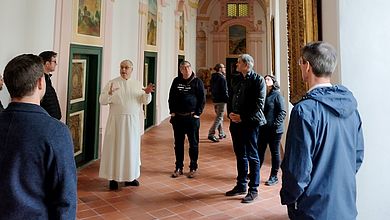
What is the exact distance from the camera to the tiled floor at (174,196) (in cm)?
420

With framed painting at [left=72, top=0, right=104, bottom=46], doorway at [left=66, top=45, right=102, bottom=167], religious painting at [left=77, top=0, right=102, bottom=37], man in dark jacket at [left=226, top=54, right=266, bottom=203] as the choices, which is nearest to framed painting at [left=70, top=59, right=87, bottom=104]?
doorway at [left=66, top=45, right=102, bottom=167]

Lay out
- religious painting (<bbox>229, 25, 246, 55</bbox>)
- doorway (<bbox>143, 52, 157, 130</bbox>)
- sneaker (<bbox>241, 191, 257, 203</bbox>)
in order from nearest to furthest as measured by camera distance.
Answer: sneaker (<bbox>241, 191, 257, 203</bbox>) < doorway (<bbox>143, 52, 157, 130</bbox>) < religious painting (<bbox>229, 25, 246, 55</bbox>)

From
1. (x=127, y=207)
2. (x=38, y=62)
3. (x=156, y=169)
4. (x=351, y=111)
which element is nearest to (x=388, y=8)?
(x=351, y=111)

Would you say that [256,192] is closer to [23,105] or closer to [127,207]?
[127,207]

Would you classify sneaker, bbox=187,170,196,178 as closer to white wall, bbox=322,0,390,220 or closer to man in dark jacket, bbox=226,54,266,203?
man in dark jacket, bbox=226,54,266,203

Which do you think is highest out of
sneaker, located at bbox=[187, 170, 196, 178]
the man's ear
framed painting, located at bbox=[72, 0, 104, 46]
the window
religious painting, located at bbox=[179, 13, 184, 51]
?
the window

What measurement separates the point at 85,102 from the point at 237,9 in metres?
18.6

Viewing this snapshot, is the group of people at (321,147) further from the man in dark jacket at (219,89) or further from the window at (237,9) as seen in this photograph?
the window at (237,9)

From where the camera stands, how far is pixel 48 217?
175 cm

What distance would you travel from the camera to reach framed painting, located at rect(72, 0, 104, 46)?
6012 millimetres

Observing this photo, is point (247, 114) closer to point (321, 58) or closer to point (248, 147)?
point (248, 147)

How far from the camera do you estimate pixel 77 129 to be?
6.49 metres

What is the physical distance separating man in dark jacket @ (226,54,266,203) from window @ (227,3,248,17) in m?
19.8

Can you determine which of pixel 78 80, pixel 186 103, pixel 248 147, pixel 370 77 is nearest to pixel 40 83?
pixel 370 77
